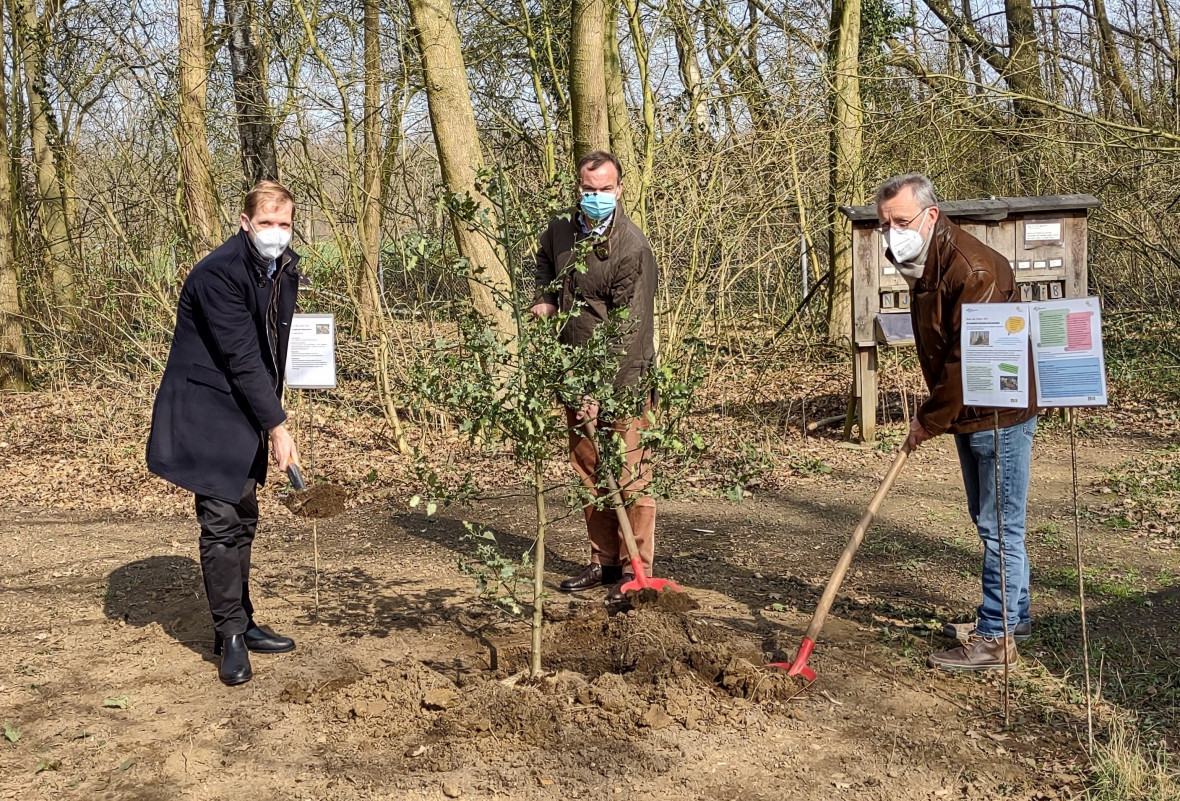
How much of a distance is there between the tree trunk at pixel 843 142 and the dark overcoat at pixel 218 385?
688 centimetres

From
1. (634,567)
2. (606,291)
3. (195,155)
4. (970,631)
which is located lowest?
(970,631)

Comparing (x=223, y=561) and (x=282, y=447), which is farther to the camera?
(x=223, y=561)

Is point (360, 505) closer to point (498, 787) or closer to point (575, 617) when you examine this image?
point (575, 617)

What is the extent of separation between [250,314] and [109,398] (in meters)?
7.54

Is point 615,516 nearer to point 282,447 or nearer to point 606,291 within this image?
point 606,291

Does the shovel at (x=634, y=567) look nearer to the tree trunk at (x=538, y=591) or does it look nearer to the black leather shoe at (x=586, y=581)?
the black leather shoe at (x=586, y=581)

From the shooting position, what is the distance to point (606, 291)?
5121 millimetres

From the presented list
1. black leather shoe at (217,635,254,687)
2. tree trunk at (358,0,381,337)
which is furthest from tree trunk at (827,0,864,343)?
black leather shoe at (217,635,254,687)

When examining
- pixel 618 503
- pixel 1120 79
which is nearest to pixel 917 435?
pixel 618 503

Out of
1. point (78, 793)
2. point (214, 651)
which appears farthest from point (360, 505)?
point (78, 793)

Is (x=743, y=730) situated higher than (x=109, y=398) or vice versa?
(x=109, y=398)

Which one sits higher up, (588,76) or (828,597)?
(588,76)

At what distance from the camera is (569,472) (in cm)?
876

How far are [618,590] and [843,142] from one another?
6.83m
